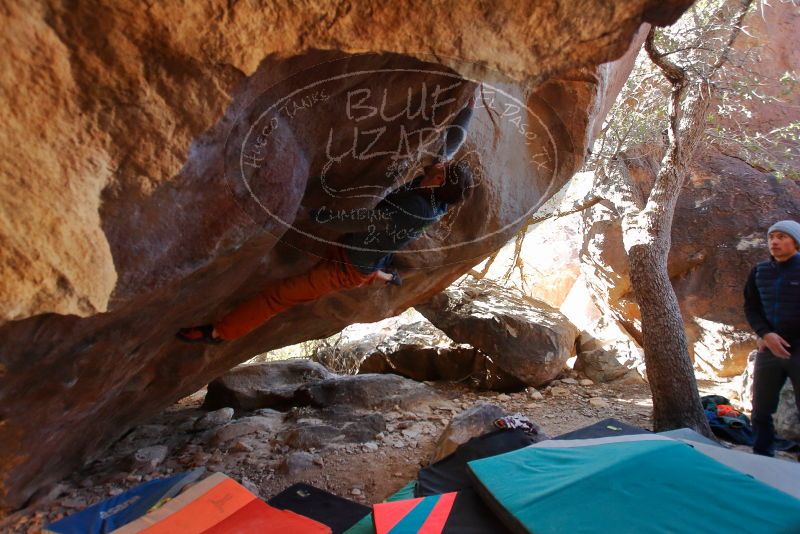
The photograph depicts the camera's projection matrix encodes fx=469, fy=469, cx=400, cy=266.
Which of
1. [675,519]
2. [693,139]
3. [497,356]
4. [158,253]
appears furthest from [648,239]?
[158,253]

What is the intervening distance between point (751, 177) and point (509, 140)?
6.20m

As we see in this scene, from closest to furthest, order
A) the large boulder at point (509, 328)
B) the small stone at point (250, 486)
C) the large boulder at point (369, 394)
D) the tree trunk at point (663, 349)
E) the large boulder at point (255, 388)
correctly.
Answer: the small stone at point (250, 486) → the tree trunk at point (663, 349) → the large boulder at point (369, 394) → the large boulder at point (255, 388) → the large boulder at point (509, 328)

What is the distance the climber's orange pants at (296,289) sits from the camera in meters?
3.36

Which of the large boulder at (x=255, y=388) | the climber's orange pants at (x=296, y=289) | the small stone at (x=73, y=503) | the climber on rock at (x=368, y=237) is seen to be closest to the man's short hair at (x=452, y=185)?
the climber on rock at (x=368, y=237)

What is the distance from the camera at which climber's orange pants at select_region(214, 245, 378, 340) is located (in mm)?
3355

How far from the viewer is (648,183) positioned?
764cm

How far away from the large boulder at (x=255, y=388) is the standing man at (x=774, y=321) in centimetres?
471

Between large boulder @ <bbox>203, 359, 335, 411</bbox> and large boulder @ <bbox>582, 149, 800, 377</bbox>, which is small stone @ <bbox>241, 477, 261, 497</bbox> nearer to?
large boulder @ <bbox>203, 359, 335, 411</bbox>

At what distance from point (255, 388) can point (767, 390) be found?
17.3 ft

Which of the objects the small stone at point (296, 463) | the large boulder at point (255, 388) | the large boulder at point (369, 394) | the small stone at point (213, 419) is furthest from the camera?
the large boulder at point (255, 388)

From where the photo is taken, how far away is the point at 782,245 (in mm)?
3602

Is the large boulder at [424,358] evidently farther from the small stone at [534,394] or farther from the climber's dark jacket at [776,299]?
the climber's dark jacket at [776,299]

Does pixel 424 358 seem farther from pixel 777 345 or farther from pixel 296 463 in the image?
pixel 777 345

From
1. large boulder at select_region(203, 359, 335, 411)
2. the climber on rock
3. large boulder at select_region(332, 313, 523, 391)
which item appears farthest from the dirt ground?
the climber on rock
